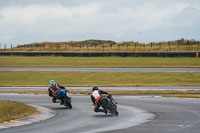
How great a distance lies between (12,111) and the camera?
80.3ft

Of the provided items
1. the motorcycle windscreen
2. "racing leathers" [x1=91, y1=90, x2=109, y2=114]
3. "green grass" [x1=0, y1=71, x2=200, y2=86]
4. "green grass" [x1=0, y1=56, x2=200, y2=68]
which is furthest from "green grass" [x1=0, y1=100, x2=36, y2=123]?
"green grass" [x1=0, y1=56, x2=200, y2=68]

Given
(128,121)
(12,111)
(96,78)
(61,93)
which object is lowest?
(96,78)

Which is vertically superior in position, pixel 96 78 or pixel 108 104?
pixel 108 104

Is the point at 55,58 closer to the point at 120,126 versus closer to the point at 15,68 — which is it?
the point at 15,68

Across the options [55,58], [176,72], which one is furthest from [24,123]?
[55,58]

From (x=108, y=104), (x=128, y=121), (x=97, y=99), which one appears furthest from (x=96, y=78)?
(x=128, y=121)

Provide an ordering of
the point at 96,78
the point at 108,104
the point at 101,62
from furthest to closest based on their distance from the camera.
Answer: the point at 101,62 < the point at 96,78 < the point at 108,104

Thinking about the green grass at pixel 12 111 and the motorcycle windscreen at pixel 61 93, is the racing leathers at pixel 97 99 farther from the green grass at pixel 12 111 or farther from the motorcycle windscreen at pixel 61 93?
the motorcycle windscreen at pixel 61 93

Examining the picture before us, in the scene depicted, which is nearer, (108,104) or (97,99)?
(108,104)

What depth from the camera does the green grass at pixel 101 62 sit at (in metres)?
78.7

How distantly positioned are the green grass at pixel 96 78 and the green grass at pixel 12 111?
27753 mm

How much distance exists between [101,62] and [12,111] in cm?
5992

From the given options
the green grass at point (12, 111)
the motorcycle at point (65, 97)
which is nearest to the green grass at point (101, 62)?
the motorcycle at point (65, 97)

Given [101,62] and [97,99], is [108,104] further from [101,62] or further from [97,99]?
[101,62]
